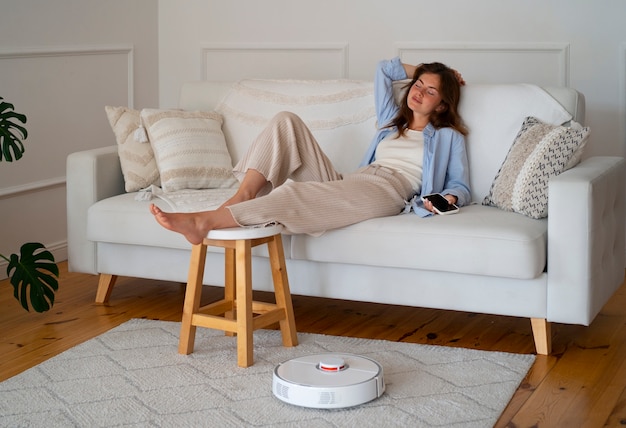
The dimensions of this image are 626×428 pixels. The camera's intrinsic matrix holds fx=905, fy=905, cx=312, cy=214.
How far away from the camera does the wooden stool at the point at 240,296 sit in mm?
2791

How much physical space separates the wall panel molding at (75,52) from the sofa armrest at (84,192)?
0.68 m

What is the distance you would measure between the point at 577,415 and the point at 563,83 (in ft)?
7.19

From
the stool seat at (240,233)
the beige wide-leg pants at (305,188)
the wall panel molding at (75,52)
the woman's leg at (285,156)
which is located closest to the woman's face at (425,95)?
the beige wide-leg pants at (305,188)

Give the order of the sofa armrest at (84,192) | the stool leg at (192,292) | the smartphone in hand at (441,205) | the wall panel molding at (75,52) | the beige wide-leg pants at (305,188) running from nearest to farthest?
the stool leg at (192,292) < the beige wide-leg pants at (305,188) < the smartphone in hand at (441,205) < the sofa armrest at (84,192) < the wall panel molding at (75,52)

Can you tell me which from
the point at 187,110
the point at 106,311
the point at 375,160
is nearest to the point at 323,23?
the point at 187,110

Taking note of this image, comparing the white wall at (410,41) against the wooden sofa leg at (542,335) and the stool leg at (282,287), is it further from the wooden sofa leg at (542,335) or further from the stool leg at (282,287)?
the stool leg at (282,287)

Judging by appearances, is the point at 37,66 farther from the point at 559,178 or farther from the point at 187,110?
the point at 559,178

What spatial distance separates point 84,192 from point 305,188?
100cm

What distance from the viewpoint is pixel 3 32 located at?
12.9 ft

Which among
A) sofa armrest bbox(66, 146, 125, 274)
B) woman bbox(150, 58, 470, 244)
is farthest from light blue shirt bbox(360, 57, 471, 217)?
Answer: sofa armrest bbox(66, 146, 125, 274)

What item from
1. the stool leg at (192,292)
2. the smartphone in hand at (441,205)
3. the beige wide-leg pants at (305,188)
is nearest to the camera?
the stool leg at (192,292)

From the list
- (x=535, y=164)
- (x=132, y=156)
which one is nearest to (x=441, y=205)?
(x=535, y=164)

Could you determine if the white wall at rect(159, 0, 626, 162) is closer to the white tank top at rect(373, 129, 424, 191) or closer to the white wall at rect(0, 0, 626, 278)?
the white wall at rect(0, 0, 626, 278)

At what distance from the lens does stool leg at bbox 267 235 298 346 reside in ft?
9.70
